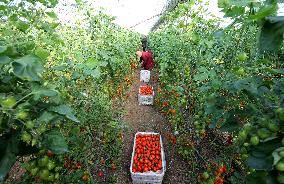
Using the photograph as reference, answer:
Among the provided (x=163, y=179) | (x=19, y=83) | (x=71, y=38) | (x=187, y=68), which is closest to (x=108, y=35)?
(x=71, y=38)

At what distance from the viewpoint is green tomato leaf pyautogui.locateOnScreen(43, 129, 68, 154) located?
0.97m

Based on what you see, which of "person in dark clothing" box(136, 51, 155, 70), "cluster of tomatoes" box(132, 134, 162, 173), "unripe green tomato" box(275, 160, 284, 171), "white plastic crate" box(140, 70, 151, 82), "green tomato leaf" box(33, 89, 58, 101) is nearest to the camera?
"unripe green tomato" box(275, 160, 284, 171)

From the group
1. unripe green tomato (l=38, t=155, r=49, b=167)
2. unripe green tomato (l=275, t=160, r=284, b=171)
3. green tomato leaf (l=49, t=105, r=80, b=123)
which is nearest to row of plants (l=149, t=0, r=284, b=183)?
unripe green tomato (l=275, t=160, r=284, b=171)

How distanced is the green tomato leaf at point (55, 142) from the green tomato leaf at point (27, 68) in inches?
10.1

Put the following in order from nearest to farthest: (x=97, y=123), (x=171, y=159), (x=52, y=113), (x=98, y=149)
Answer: (x=52, y=113), (x=97, y=123), (x=98, y=149), (x=171, y=159)

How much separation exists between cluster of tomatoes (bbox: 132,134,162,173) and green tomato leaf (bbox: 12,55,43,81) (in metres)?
3.42

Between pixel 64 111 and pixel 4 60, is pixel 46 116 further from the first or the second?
pixel 4 60

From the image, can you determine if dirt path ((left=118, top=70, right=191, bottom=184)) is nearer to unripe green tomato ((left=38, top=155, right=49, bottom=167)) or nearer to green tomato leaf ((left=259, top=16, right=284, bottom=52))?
unripe green tomato ((left=38, top=155, right=49, bottom=167))

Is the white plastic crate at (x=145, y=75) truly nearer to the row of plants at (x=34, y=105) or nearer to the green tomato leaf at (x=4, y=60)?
the row of plants at (x=34, y=105)

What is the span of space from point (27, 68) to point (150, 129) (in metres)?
5.20

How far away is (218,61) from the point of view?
3.44 metres

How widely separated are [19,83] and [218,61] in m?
2.78

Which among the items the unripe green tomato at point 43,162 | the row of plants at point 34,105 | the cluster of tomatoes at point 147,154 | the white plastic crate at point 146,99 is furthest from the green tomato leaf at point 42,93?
the white plastic crate at point 146,99

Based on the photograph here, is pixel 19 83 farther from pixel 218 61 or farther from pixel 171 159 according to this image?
pixel 171 159
